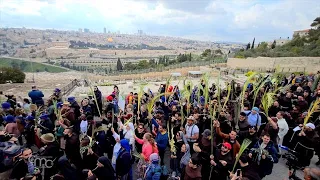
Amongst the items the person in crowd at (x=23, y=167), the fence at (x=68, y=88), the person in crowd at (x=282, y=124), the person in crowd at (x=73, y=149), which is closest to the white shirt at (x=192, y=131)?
the person in crowd at (x=73, y=149)

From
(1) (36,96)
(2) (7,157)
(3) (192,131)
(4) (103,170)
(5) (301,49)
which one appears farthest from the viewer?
(5) (301,49)

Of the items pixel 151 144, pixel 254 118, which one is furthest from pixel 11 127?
pixel 254 118

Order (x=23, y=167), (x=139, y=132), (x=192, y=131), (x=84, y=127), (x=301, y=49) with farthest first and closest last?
(x=301, y=49), (x=84, y=127), (x=139, y=132), (x=192, y=131), (x=23, y=167)

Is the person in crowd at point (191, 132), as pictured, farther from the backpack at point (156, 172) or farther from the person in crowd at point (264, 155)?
the backpack at point (156, 172)

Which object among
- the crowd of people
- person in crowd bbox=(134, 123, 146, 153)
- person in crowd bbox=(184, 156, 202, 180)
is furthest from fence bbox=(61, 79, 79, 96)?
person in crowd bbox=(184, 156, 202, 180)

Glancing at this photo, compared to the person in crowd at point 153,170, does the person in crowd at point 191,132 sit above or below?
above

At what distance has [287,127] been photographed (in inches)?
270

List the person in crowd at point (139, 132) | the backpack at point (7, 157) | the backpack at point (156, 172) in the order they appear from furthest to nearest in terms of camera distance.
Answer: the person in crowd at point (139, 132) → the backpack at point (7, 157) → the backpack at point (156, 172)

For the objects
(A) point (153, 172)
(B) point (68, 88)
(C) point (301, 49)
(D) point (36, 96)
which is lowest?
(B) point (68, 88)

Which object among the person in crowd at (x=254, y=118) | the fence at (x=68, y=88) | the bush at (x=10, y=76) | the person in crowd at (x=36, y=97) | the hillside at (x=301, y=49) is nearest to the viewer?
the person in crowd at (x=254, y=118)

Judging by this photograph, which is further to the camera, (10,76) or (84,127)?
(10,76)

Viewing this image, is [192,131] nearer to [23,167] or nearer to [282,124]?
[282,124]

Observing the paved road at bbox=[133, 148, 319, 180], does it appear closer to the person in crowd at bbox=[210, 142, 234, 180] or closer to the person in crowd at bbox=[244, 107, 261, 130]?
the person in crowd at bbox=[244, 107, 261, 130]

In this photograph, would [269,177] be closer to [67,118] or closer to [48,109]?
[67,118]
